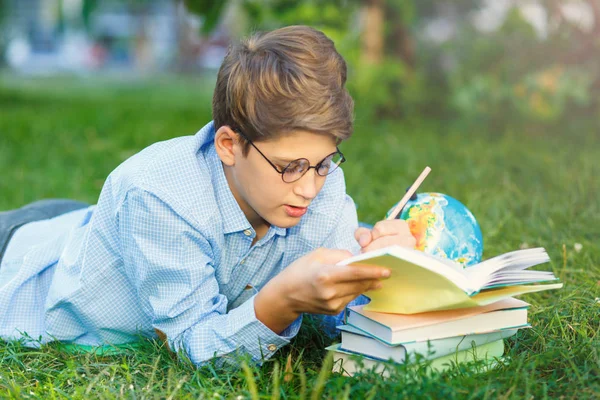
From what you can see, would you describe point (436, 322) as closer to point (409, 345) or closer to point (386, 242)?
point (409, 345)

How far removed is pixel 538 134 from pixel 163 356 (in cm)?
516

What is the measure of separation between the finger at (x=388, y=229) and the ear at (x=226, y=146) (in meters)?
0.48

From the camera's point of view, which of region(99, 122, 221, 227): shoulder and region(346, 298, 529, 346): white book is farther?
region(99, 122, 221, 227): shoulder

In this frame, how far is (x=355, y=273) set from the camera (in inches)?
75.3

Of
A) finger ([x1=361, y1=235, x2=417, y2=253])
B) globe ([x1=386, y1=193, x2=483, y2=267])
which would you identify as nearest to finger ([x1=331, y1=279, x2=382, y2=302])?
finger ([x1=361, y1=235, x2=417, y2=253])

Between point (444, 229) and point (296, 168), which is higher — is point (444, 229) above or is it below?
below

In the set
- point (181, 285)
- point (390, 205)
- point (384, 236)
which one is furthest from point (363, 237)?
point (390, 205)

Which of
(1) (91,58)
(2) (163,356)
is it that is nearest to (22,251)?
(2) (163,356)

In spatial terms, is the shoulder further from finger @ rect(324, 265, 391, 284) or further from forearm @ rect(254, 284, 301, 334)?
finger @ rect(324, 265, 391, 284)

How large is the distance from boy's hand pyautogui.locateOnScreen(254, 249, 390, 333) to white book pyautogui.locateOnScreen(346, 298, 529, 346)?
0.11 meters

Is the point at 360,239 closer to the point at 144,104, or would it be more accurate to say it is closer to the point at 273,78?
the point at 273,78

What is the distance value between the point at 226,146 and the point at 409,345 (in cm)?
83

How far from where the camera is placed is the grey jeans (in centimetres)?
322

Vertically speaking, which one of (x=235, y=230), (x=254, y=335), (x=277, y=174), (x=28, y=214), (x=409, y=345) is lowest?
(x=28, y=214)
